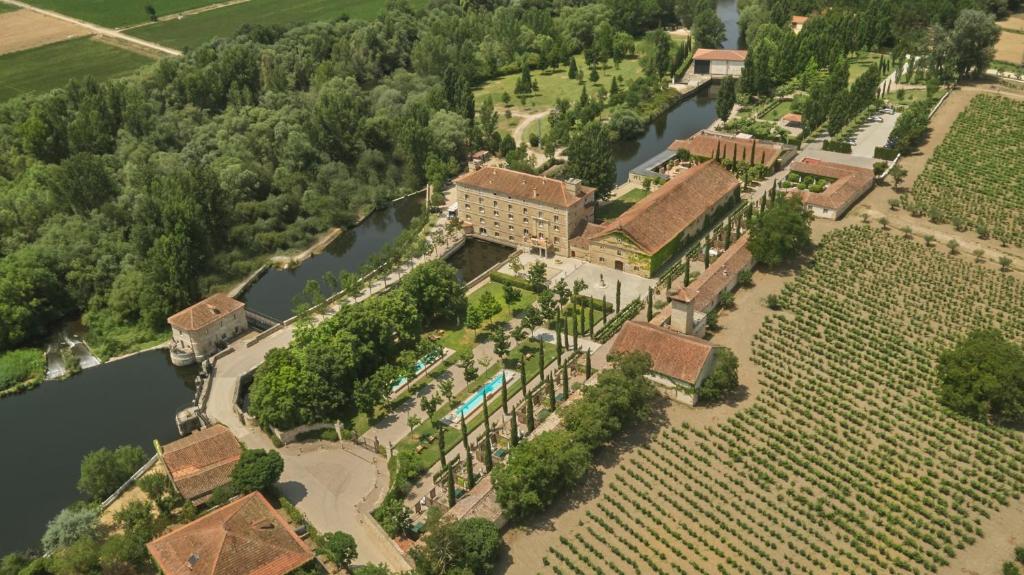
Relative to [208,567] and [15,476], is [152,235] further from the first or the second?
[208,567]

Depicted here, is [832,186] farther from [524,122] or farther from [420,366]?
[420,366]

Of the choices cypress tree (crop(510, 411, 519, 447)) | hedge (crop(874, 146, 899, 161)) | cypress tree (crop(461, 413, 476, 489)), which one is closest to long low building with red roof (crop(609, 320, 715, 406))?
cypress tree (crop(510, 411, 519, 447))

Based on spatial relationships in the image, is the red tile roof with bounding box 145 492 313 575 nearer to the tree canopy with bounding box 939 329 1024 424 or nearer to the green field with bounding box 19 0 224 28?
the tree canopy with bounding box 939 329 1024 424

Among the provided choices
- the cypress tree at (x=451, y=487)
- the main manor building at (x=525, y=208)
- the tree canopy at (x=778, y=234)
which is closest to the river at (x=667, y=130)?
the main manor building at (x=525, y=208)

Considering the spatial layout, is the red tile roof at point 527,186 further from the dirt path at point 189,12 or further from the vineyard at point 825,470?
the dirt path at point 189,12

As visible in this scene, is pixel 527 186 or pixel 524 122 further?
pixel 524 122

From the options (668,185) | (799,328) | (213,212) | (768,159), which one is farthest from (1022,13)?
(213,212)

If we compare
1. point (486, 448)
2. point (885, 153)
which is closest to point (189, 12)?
point (885, 153)
